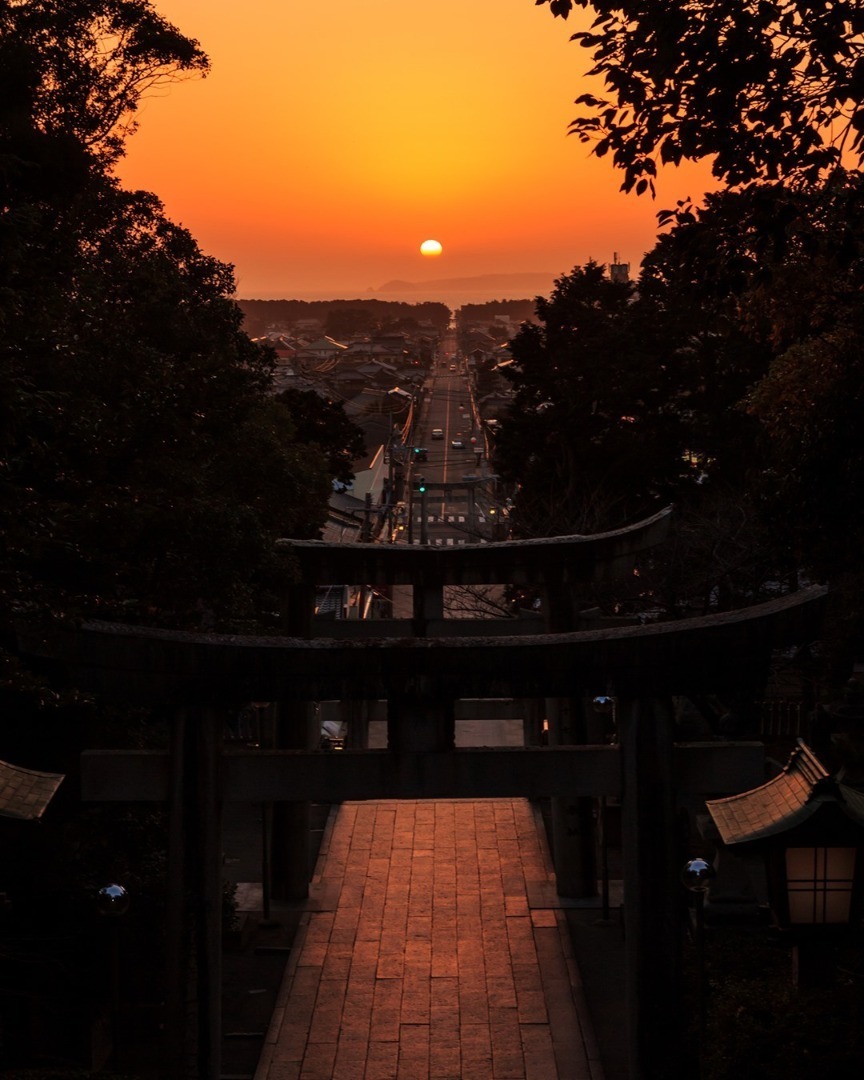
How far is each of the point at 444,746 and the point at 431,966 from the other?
6.06 meters

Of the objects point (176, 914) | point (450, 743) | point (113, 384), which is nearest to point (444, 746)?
point (450, 743)

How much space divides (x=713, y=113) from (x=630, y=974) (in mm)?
7360

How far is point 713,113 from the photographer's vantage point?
31.3 ft

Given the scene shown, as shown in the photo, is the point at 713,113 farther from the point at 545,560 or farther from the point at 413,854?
the point at 413,854

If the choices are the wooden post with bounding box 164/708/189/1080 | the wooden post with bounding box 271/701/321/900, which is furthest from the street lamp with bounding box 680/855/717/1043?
the wooden post with bounding box 271/701/321/900

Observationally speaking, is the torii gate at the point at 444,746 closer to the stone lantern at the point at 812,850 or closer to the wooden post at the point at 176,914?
the wooden post at the point at 176,914

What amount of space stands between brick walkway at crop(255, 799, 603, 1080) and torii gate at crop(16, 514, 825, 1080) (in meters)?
2.30

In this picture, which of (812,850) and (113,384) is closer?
(812,850)

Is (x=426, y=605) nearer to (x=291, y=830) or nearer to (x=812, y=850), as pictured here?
(x=291, y=830)

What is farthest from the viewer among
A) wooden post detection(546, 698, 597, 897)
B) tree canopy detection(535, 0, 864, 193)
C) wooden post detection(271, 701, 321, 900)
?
wooden post detection(546, 698, 597, 897)

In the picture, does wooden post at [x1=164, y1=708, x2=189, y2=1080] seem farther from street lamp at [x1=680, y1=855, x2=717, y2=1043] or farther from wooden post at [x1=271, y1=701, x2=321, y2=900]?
wooden post at [x1=271, y1=701, x2=321, y2=900]

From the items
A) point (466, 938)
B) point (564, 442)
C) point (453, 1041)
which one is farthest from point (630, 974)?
point (564, 442)

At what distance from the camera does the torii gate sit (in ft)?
36.2

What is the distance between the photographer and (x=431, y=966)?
1623 cm
